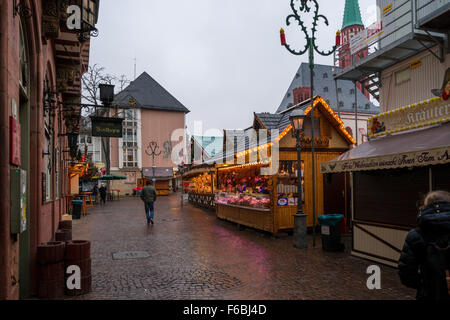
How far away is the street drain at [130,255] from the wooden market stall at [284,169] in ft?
15.0

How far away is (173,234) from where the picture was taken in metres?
13.2

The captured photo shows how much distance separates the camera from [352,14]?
74.0 m

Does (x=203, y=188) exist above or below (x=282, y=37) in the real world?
below

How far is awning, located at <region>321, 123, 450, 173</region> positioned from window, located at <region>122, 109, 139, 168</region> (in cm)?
4994

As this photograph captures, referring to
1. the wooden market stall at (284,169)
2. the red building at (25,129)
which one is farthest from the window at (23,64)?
the wooden market stall at (284,169)

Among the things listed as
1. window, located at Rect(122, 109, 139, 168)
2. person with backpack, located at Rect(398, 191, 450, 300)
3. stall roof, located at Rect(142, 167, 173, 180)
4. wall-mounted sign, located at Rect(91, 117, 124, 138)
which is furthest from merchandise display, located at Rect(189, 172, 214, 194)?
window, located at Rect(122, 109, 139, 168)

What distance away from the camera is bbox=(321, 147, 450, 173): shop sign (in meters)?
6.33

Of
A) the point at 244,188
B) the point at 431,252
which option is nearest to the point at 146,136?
the point at 244,188

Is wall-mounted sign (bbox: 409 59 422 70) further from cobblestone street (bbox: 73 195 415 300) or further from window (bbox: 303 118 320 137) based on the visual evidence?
cobblestone street (bbox: 73 195 415 300)

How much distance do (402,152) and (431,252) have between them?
4575mm

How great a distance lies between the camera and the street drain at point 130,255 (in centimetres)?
932

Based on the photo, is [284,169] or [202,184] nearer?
[284,169]

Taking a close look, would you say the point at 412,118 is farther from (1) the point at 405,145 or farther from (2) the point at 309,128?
(2) the point at 309,128

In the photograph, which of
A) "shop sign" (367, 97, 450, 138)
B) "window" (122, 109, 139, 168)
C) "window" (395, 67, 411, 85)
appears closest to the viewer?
"shop sign" (367, 97, 450, 138)
